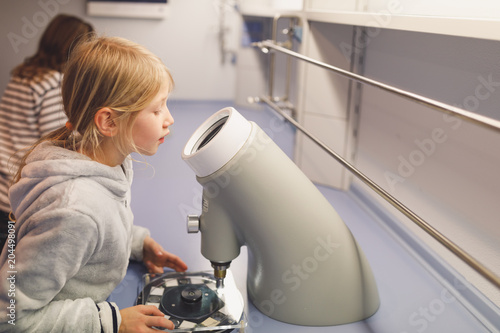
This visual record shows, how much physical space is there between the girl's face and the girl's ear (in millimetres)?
37

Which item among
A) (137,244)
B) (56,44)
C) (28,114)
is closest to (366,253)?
(137,244)

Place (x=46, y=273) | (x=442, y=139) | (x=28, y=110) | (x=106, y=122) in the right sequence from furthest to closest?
(x=28, y=110) < (x=442, y=139) < (x=106, y=122) < (x=46, y=273)

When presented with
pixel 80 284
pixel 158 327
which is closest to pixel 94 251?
pixel 80 284

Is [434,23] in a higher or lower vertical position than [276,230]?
higher

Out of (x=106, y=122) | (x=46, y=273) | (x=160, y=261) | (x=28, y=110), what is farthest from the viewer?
(x=28, y=110)

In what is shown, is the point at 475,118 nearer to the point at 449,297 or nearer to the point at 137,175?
the point at 449,297

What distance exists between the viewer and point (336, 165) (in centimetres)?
170

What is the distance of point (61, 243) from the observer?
0.72m

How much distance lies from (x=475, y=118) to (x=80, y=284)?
71cm

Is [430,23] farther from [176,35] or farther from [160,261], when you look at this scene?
[176,35]

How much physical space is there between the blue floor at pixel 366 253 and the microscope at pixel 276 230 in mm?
45

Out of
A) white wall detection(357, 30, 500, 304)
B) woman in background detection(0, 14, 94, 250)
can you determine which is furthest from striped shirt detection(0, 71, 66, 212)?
white wall detection(357, 30, 500, 304)

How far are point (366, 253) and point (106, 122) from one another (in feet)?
2.53

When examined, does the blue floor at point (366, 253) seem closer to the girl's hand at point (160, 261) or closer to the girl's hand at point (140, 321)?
the girl's hand at point (160, 261)
